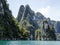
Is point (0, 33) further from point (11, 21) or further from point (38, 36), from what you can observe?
point (38, 36)

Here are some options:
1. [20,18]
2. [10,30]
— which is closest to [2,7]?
[10,30]

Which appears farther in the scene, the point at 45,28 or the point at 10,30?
the point at 45,28

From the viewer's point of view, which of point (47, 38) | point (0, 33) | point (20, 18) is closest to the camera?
point (0, 33)

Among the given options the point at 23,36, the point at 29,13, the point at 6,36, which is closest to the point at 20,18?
the point at 29,13

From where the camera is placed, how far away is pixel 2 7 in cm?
8756

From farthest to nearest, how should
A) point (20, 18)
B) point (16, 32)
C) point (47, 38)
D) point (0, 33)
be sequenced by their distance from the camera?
point (20, 18) → point (47, 38) → point (16, 32) → point (0, 33)

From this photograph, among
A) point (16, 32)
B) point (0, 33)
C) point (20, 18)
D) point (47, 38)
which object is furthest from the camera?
point (20, 18)

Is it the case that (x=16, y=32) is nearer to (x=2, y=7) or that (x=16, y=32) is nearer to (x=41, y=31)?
(x=2, y=7)

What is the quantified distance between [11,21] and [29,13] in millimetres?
55261

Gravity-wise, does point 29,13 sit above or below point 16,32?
above

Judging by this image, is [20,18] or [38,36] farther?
[20,18]

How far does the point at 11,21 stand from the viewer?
287ft

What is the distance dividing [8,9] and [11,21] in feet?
18.3

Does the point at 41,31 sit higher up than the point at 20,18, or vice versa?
the point at 20,18
